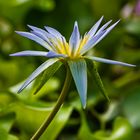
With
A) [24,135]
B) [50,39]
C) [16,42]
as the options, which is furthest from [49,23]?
[50,39]

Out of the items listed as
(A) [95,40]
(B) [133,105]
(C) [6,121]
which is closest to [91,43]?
(A) [95,40]

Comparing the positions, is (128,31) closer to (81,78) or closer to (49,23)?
(49,23)

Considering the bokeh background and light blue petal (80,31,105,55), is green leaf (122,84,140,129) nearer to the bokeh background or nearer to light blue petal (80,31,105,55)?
the bokeh background

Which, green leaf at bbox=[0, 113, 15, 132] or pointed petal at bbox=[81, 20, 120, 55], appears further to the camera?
green leaf at bbox=[0, 113, 15, 132]

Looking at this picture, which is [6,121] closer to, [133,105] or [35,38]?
[35,38]

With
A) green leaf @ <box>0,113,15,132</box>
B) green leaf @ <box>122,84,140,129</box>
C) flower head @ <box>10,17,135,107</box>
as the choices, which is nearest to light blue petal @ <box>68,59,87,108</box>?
flower head @ <box>10,17,135,107</box>

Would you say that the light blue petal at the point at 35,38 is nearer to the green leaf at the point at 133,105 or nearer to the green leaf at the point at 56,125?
the green leaf at the point at 56,125

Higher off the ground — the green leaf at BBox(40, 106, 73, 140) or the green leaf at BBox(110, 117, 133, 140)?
the green leaf at BBox(40, 106, 73, 140)
